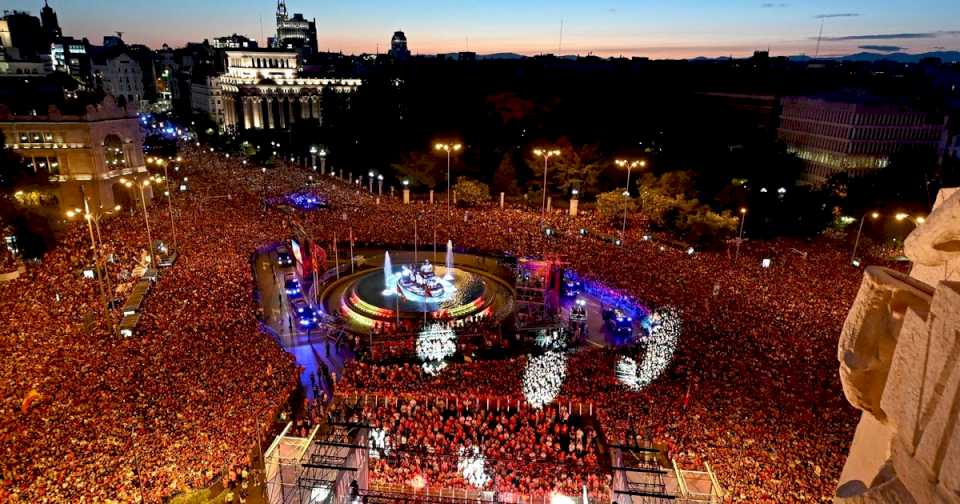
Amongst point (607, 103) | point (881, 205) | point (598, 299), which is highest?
point (607, 103)

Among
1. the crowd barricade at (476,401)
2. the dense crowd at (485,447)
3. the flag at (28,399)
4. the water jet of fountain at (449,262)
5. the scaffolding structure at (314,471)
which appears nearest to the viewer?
the scaffolding structure at (314,471)

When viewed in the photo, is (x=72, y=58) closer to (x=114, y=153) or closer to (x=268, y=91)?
(x=268, y=91)

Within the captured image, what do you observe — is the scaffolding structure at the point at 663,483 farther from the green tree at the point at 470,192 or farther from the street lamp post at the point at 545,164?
the green tree at the point at 470,192

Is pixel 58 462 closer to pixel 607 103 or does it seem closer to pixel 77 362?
pixel 77 362

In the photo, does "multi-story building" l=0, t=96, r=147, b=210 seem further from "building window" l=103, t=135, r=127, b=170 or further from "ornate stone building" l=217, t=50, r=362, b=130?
"ornate stone building" l=217, t=50, r=362, b=130

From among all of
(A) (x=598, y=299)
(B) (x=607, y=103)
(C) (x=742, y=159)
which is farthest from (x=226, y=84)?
(A) (x=598, y=299)

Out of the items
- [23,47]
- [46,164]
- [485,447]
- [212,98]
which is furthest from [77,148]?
[23,47]

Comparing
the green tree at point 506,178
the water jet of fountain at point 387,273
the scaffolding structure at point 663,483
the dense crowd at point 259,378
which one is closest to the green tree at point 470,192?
the green tree at point 506,178

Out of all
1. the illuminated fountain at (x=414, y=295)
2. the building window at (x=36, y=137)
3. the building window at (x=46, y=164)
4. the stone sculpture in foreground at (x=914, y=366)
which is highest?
the stone sculpture in foreground at (x=914, y=366)
